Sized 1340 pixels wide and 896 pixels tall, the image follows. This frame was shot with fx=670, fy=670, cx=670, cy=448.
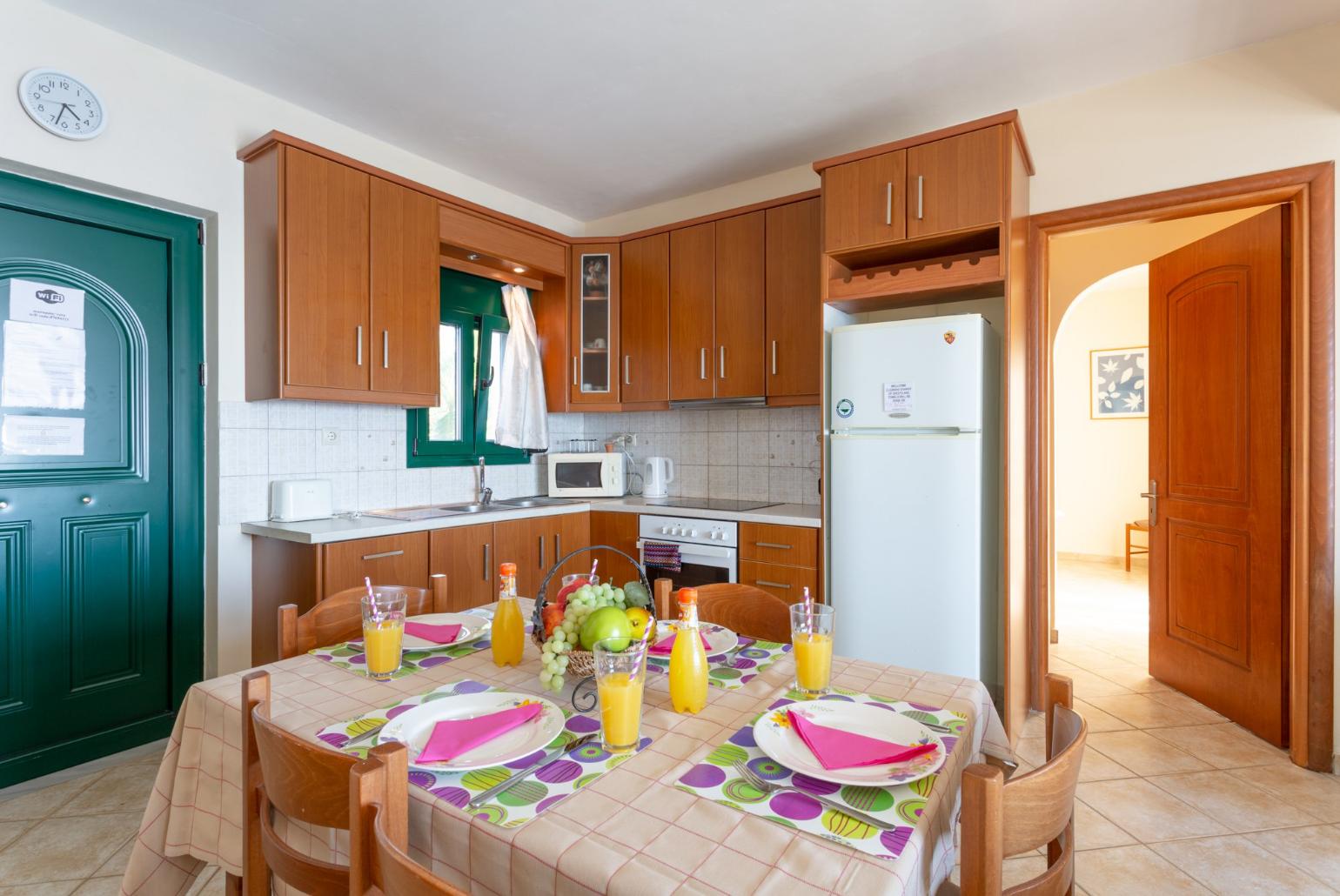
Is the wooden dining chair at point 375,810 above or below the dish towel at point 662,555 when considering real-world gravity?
above

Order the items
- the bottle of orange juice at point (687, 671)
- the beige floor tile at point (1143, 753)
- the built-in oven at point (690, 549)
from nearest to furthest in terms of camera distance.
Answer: the bottle of orange juice at point (687, 671)
the beige floor tile at point (1143, 753)
the built-in oven at point (690, 549)

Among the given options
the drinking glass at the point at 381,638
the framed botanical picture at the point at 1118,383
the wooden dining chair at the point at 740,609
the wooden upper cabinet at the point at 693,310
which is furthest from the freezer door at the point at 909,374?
the framed botanical picture at the point at 1118,383

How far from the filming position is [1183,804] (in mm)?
2166

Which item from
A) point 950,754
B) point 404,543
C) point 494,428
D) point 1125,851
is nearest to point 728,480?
point 494,428

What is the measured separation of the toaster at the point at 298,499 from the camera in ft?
8.80

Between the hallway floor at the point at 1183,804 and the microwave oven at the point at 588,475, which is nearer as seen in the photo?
the hallway floor at the point at 1183,804

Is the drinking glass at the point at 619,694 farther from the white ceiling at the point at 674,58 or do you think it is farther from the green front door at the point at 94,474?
the green front door at the point at 94,474

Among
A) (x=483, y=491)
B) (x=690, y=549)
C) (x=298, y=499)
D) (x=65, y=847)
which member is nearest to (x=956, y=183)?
(x=690, y=549)

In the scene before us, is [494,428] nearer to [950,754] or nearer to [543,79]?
[543,79]

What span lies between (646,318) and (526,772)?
9.94 feet

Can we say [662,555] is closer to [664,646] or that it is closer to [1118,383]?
[664,646]

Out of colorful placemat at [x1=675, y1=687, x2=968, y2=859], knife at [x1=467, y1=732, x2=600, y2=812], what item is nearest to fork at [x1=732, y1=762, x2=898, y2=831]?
colorful placemat at [x1=675, y1=687, x2=968, y2=859]

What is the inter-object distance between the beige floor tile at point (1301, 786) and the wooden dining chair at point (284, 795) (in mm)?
2805

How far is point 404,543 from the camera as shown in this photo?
2682 mm
